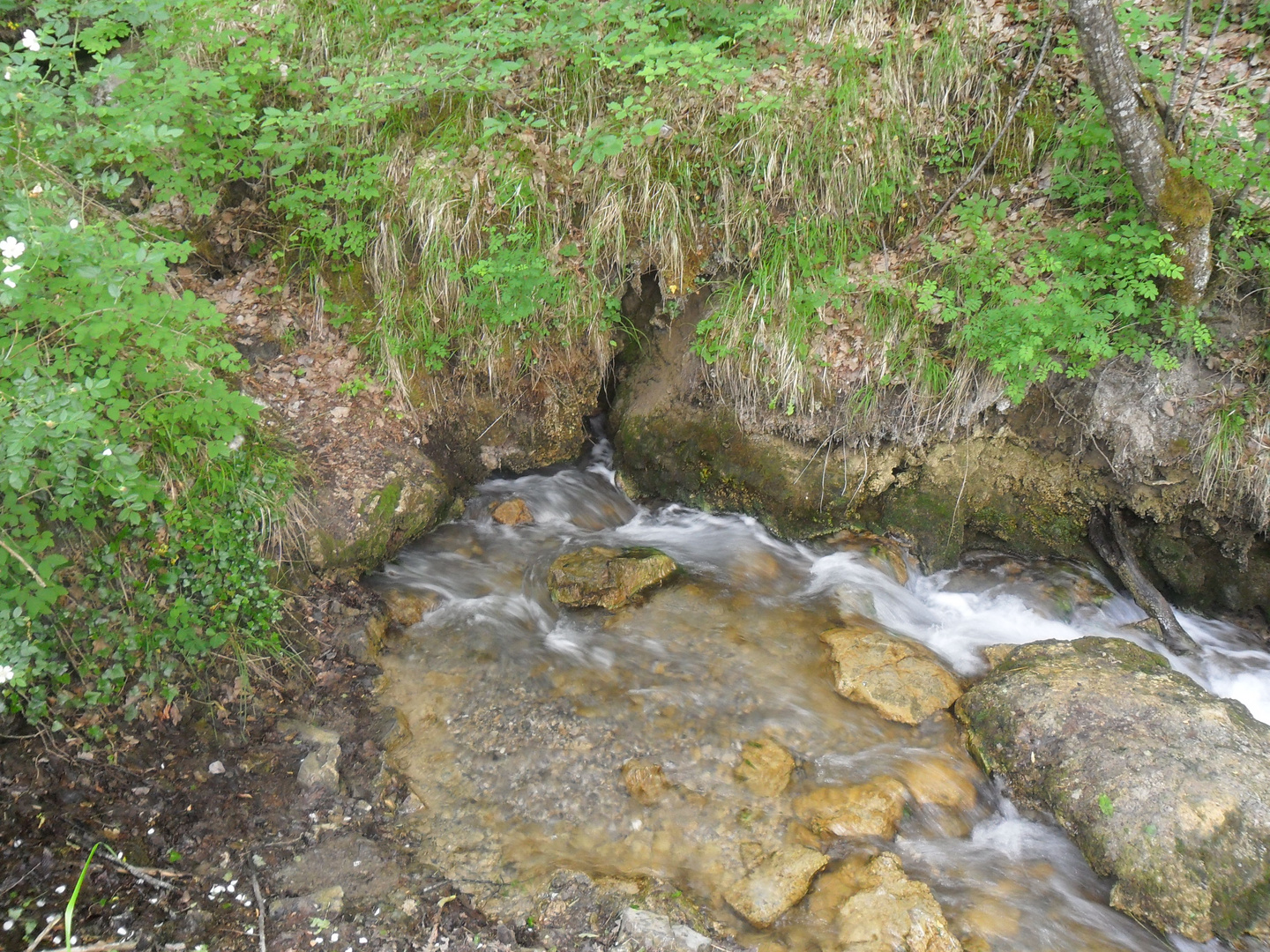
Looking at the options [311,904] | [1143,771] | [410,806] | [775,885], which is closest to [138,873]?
[311,904]

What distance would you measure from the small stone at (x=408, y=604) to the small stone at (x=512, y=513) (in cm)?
94

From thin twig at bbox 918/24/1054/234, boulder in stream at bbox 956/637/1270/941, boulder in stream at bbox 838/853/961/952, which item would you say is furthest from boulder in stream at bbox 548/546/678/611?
thin twig at bbox 918/24/1054/234

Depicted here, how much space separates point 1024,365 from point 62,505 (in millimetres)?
5016

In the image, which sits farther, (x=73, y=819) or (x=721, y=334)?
(x=721, y=334)

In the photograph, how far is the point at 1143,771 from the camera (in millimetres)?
3521

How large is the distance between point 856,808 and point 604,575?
214 centimetres

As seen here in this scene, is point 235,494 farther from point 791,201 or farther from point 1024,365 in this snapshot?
point 1024,365

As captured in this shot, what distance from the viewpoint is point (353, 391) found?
500cm

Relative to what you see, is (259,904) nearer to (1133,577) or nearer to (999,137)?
(1133,577)

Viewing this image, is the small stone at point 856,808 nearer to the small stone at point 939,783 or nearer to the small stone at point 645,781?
the small stone at point 939,783

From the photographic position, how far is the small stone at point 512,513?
5.67 meters

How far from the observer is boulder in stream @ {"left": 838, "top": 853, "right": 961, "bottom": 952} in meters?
3.00

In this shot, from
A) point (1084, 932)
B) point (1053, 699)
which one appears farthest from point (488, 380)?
point (1084, 932)

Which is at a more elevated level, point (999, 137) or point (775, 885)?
point (999, 137)
